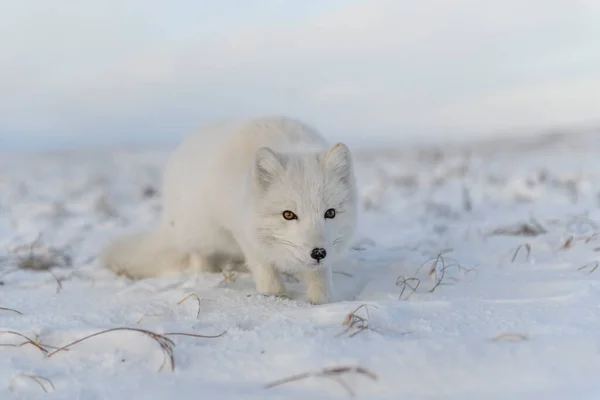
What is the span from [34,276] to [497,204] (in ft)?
15.6

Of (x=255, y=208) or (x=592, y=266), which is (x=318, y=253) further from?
(x=592, y=266)

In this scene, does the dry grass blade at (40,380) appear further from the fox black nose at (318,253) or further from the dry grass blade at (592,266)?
the dry grass blade at (592,266)

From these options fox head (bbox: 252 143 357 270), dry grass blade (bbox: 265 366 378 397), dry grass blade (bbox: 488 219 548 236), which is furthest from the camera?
dry grass blade (bbox: 488 219 548 236)

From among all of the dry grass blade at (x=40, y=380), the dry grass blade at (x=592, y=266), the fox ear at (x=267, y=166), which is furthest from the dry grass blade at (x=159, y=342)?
the dry grass blade at (x=592, y=266)

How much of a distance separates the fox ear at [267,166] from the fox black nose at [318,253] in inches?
18.7

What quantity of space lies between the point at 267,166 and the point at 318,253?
0.54m

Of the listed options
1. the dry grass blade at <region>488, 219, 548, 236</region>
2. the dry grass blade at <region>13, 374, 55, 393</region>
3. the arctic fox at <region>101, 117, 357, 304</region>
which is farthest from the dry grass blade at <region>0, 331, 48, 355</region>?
the dry grass blade at <region>488, 219, 548, 236</region>

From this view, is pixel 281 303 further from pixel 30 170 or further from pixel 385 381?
pixel 30 170

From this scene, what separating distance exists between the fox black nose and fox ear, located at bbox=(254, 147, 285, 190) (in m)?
0.47

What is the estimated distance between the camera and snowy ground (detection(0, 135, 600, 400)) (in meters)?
1.57

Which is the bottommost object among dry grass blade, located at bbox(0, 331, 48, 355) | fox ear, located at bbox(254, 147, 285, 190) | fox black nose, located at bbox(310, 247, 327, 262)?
dry grass blade, located at bbox(0, 331, 48, 355)

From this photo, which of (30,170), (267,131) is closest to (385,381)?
(267,131)

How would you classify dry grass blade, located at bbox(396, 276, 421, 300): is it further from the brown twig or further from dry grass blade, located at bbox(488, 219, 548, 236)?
dry grass blade, located at bbox(488, 219, 548, 236)

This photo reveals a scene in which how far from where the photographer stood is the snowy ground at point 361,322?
61.9 inches
